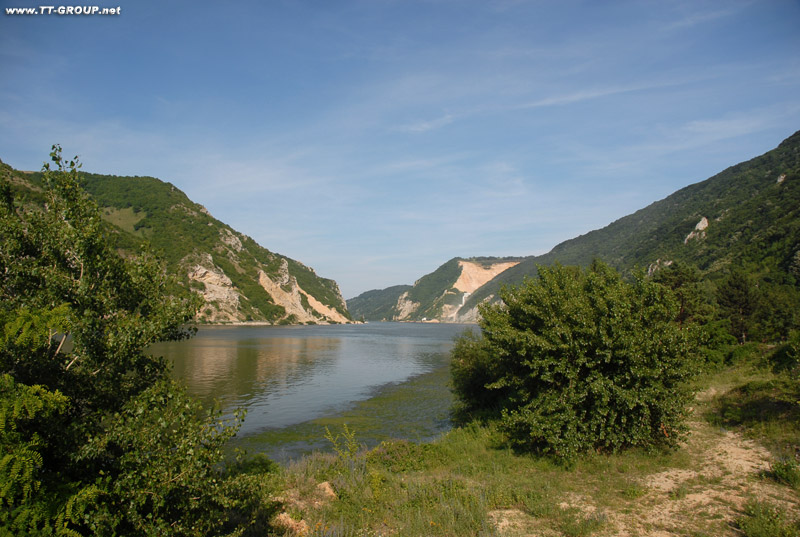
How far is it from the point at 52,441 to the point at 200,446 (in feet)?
5.91

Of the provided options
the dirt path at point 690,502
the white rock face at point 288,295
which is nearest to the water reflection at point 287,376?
the dirt path at point 690,502

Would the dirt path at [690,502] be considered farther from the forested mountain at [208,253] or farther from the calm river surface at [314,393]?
the forested mountain at [208,253]

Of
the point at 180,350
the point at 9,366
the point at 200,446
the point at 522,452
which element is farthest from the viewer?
the point at 180,350

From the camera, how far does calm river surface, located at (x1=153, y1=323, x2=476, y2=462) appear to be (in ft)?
74.9

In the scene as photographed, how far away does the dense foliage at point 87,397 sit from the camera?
16.6 feet

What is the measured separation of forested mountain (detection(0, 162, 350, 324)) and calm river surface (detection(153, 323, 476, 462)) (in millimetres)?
78111

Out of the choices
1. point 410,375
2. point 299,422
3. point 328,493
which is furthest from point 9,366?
point 410,375

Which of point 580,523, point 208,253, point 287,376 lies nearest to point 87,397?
point 580,523

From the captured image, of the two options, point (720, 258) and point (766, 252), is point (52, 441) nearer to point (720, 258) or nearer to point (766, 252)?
point (766, 252)

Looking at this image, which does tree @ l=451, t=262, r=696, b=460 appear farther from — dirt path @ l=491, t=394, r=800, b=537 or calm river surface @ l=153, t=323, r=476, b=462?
calm river surface @ l=153, t=323, r=476, b=462

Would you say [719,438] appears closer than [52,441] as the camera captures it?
No

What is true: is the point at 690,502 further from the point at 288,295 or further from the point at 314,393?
the point at 288,295

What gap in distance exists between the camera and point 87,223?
708 cm

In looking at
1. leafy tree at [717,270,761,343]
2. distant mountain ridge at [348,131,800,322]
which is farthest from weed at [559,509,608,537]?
leafy tree at [717,270,761,343]
